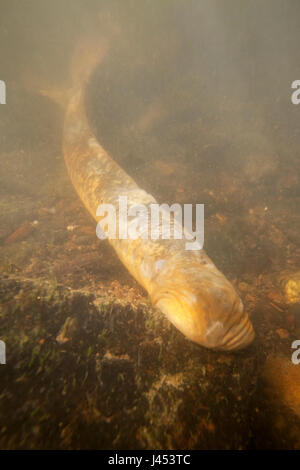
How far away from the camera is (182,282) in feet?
6.93

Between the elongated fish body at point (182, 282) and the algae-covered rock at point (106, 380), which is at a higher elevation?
the elongated fish body at point (182, 282)

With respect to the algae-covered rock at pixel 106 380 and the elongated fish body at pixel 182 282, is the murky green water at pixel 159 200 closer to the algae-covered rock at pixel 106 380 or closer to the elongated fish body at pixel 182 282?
the algae-covered rock at pixel 106 380

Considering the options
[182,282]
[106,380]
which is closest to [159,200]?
[182,282]

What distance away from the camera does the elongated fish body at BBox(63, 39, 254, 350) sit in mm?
1870

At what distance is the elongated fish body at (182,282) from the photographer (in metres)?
1.87

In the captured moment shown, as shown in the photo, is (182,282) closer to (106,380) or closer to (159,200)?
(106,380)

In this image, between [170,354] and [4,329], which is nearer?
[4,329]

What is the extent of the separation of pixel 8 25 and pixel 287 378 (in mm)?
17622

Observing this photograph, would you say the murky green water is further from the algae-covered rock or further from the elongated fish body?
the elongated fish body

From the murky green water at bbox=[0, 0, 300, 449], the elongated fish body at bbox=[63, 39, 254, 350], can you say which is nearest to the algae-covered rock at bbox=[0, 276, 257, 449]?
the murky green water at bbox=[0, 0, 300, 449]

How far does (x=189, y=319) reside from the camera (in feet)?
6.20

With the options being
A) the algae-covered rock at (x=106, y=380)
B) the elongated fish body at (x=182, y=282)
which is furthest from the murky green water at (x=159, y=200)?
the elongated fish body at (x=182, y=282)
